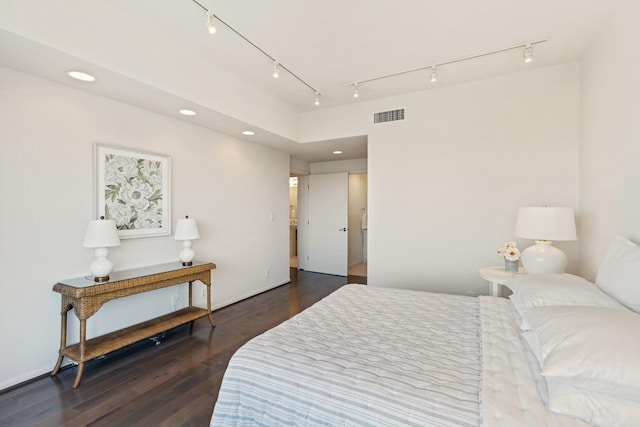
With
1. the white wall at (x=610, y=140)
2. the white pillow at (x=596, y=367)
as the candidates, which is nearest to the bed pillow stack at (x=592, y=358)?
the white pillow at (x=596, y=367)

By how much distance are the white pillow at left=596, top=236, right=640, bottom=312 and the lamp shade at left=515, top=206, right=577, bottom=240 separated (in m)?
0.58

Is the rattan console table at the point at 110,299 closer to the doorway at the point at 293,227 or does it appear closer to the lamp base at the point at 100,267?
the lamp base at the point at 100,267

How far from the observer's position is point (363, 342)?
5.17 ft

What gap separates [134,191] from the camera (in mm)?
2957

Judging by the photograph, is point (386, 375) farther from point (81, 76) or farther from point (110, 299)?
point (81, 76)

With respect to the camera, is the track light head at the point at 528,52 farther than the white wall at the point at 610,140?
Yes

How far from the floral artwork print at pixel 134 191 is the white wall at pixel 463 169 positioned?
2.44 m

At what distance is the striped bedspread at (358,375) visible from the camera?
3.56 feet

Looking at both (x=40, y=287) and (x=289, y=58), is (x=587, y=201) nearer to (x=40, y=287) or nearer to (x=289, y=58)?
(x=289, y=58)

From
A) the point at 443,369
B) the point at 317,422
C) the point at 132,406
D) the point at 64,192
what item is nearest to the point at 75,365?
the point at 132,406

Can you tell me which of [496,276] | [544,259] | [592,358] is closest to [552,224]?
[544,259]

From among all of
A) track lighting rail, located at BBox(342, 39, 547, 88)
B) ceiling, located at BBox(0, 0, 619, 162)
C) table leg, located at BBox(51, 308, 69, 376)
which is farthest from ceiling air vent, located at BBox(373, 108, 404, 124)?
table leg, located at BBox(51, 308, 69, 376)

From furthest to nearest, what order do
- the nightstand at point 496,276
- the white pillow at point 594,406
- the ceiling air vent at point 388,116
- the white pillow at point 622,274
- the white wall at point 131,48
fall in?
the ceiling air vent at point 388,116
the nightstand at point 496,276
the white wall at point 131,48
the white pillow at point 622,274
the white pillow at point 594,406

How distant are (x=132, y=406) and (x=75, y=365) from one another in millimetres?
984
